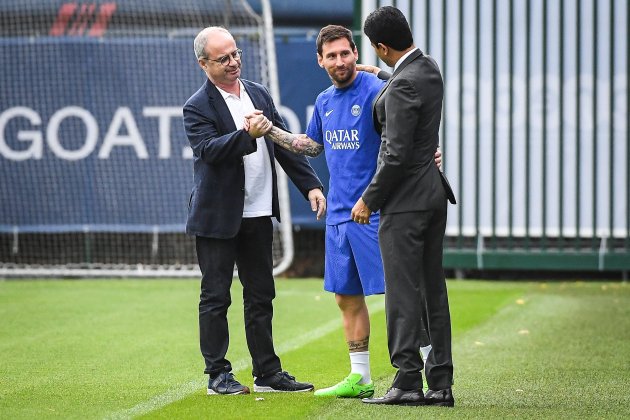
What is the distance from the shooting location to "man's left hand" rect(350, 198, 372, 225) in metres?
5.66

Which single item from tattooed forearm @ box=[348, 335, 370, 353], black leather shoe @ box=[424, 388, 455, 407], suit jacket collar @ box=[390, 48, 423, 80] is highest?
suit jacket collar @ box=[390, 48, 423, 80]

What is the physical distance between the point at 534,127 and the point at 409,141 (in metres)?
7.52

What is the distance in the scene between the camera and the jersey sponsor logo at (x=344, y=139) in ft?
19.5

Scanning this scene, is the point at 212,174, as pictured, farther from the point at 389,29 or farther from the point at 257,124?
the point at 389,29

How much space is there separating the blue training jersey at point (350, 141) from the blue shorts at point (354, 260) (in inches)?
2.8

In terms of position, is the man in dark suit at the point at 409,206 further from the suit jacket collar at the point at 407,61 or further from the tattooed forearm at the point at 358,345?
the tattooed forearm at the point at 358,345

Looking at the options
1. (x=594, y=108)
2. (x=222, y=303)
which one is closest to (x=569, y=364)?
(x=222, y=303)

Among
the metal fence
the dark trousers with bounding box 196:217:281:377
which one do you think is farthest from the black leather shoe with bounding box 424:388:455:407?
the metal fence

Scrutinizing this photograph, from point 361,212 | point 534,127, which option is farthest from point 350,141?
point 534,127

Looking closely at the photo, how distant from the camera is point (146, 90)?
13.6m

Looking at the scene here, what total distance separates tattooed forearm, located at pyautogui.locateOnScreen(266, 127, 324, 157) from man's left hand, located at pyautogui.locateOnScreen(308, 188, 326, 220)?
270 mm

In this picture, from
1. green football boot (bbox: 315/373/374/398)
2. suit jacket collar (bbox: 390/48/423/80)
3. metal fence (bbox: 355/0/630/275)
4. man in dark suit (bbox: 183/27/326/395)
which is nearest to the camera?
suit jacket collar (bbox: 390/48/423/80)

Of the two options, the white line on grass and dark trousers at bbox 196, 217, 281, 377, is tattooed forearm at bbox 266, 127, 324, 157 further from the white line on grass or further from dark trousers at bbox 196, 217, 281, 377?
the white line on grass

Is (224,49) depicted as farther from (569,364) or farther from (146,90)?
(146,90)
